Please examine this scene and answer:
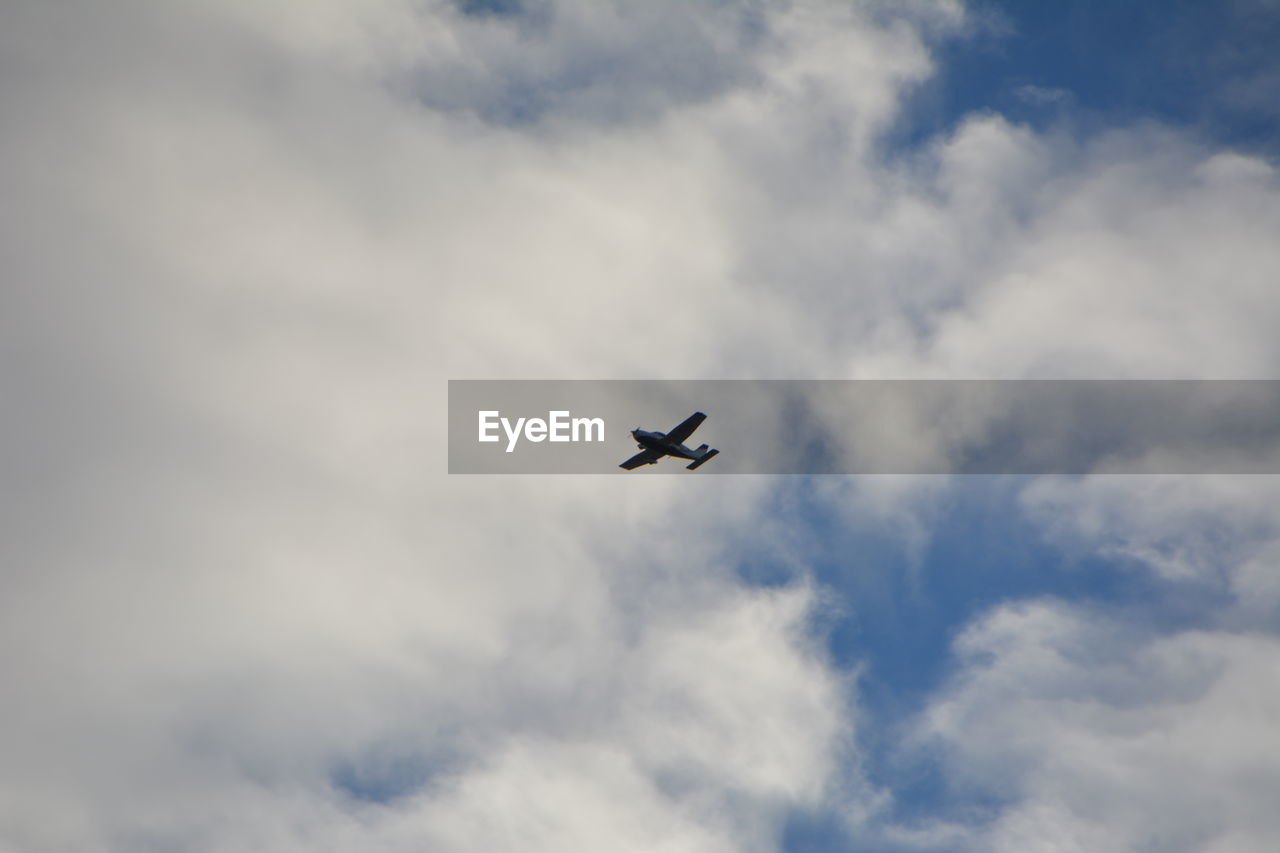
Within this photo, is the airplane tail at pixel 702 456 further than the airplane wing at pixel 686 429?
Yes

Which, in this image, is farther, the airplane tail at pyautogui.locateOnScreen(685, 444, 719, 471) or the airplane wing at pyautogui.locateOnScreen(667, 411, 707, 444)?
the airplane tail at pyautogui.locateOnScreen(685, 444, 719, 471)

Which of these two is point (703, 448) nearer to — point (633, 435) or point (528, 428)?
point (633, 435)

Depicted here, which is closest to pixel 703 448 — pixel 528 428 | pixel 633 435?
pixel 633 435
